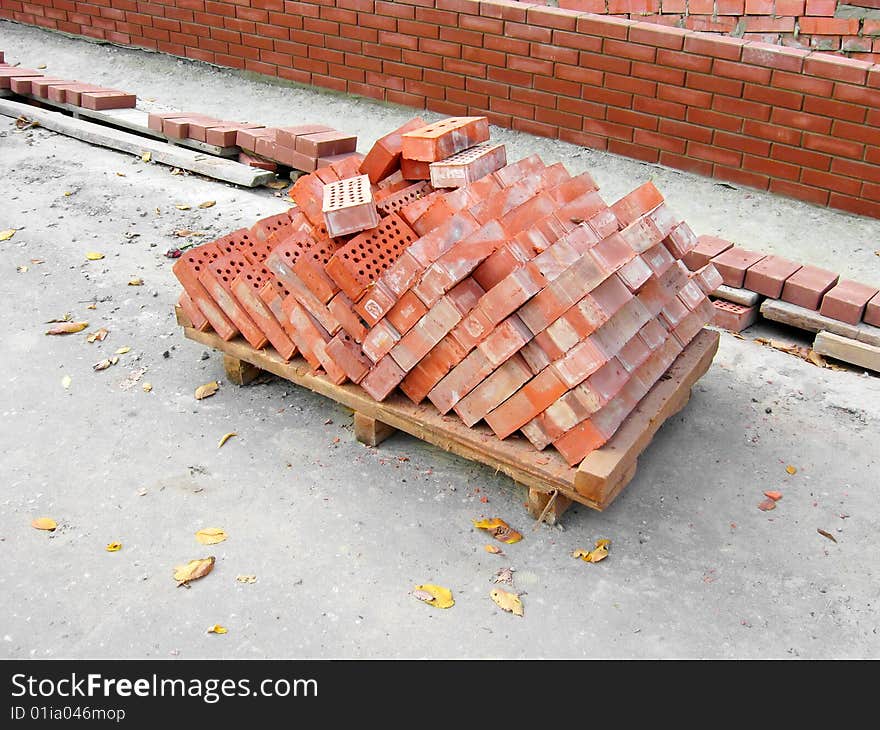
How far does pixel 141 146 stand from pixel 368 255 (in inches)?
182

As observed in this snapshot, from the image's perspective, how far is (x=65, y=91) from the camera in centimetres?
857

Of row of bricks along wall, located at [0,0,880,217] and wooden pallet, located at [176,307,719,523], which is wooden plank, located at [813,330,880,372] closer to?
wooden pallet, located at [176,307,719,523]

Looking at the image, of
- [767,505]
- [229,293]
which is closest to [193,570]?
[229,293]

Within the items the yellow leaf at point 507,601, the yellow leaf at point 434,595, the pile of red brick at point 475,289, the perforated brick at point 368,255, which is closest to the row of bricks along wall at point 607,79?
the pile of red brick at point 475,289

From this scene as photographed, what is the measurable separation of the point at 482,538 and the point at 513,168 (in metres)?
1.80

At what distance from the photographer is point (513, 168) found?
14.4ft

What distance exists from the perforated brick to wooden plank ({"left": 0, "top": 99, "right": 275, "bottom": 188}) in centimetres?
342

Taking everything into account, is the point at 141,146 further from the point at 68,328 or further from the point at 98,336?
the point at 98,336

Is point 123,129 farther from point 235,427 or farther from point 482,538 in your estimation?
point 482,538

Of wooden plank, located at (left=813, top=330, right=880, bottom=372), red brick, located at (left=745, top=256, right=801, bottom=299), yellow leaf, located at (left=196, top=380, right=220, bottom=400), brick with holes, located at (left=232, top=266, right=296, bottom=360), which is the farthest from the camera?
red brick, located at (left=745, top=256, right=801, bottom=299)

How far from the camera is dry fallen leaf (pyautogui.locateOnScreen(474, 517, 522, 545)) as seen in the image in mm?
3727

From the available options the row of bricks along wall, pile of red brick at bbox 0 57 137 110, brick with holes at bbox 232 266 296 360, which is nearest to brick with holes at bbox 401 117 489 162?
brick with holes at bbox 232 266 296 360
